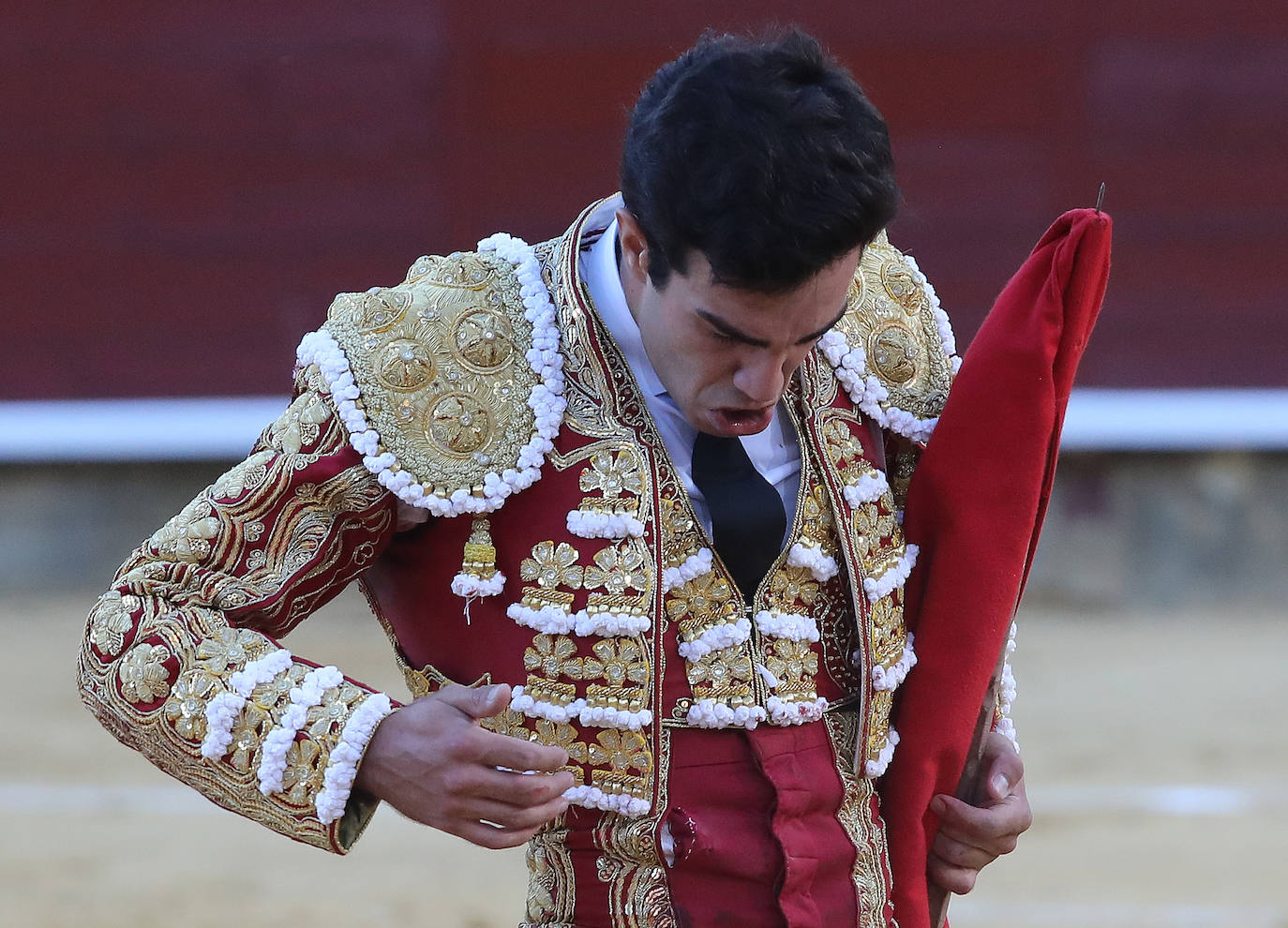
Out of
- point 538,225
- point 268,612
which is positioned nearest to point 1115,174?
point 538,225

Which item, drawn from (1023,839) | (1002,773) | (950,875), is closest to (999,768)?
(1002,773)

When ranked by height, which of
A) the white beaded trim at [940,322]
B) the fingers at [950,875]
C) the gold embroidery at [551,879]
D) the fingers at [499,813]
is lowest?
the gold embroidery at [551,879]

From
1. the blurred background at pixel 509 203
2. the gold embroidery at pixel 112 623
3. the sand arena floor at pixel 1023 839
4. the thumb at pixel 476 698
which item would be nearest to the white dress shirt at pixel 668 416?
the thumb at pixel 476 698

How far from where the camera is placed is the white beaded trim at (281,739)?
1477mm

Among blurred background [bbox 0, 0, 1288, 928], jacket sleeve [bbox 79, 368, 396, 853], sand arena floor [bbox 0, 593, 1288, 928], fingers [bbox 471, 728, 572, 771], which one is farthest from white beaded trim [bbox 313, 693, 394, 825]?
blurred background [bbox 0, 0, 1288, 928]

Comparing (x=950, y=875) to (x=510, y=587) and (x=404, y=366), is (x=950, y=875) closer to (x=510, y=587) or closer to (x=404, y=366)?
(x=510, y=587)

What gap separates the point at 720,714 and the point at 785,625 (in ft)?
0.36

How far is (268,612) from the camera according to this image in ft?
5.11

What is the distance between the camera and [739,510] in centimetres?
165

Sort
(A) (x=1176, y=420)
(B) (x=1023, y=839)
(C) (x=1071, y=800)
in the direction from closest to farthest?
(B) (x=1023, y=839), (C) (x=1071, y=800), (A) (x=1176, y=420)

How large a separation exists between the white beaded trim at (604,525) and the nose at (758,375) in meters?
0.16

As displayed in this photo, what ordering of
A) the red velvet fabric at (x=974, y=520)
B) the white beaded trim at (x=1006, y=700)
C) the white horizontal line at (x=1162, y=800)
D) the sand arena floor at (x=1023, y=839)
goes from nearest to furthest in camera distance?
1. the red velvet fabric at (x=974, y=520)
2. the white beaded trim at (x=1006, y=700)
3. the sand arena floor at (x=1023, y=839)
4. the white horizontal line at (x=1162, y=800)

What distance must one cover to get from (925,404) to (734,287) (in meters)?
0.42

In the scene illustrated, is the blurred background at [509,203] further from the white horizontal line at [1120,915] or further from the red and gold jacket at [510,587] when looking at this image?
the red and gold jacket at [510,587]
